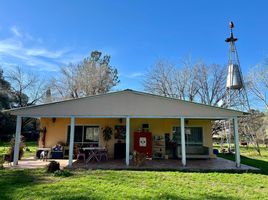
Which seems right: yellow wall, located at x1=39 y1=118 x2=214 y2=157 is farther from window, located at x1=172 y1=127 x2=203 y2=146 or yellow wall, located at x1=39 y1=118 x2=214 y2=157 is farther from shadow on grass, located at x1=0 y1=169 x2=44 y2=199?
shadow on grass, located at x1=0 y1=169 x2=44 y2=199

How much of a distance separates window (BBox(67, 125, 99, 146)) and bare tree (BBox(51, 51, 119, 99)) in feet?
47.2

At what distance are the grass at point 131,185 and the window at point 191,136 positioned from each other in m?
5.12

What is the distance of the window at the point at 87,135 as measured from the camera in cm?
1343

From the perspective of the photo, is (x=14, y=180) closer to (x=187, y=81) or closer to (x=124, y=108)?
(x=124, y=108)

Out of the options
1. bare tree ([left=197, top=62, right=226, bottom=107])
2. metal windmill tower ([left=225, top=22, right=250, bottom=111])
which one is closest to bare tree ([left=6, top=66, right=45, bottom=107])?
bare tree ([left=197, top=62, right=226, bottom=107])

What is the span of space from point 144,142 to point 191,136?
328 cm

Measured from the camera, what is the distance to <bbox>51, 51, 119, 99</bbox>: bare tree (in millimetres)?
27875

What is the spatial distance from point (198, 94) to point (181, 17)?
1419cm

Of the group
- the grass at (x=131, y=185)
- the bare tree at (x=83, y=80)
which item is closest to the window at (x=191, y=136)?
the grass at (x=131, y=185)

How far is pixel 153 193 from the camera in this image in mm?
5953

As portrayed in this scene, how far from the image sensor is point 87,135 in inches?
533

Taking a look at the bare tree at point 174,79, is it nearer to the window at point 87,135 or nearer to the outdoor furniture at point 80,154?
the window at point 87,135

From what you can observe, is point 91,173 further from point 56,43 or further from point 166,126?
point 56,43

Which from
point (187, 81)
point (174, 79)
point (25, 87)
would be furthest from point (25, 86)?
point (187, 81)
